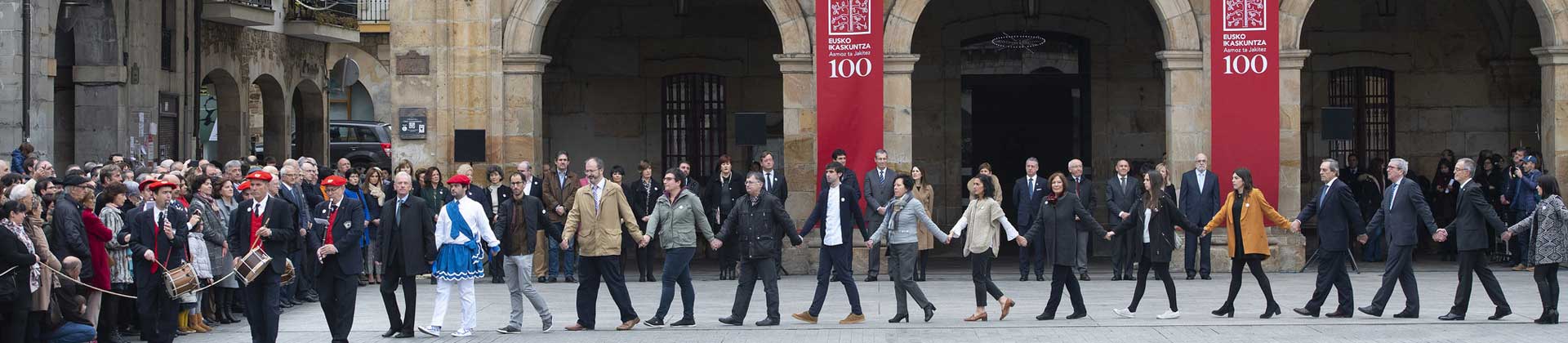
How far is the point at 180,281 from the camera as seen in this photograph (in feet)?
43.1

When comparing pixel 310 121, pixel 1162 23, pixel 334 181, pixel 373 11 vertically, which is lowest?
pixel 334 181

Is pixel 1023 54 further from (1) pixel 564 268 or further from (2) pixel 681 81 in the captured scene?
(1) pixel 564 268

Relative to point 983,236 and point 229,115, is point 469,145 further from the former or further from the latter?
point 229,115

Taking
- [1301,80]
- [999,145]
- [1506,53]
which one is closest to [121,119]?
[999,145]

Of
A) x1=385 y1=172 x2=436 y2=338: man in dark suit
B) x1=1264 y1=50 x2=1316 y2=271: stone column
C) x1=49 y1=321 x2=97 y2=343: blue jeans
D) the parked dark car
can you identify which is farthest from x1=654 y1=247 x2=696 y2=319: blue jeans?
the parked dark car

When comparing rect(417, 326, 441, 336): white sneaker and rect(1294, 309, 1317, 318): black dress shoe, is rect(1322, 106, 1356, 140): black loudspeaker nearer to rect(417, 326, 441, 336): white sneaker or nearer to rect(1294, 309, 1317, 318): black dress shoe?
rect(1294, 309, 1317, 318): black dress shoe

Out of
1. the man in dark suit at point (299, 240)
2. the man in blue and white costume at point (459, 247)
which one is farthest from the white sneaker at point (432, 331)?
the man in dark suit at point (299, 240)

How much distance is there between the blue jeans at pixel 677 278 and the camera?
1425 centimetres

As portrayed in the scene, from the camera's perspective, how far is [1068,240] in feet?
46.2

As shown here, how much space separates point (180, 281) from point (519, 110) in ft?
23.9

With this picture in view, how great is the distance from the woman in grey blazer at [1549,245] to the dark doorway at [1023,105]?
10885 millimetres

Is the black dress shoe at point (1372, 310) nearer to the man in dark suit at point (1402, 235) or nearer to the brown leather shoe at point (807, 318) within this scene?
the man in dark suit at point (1402, 235)

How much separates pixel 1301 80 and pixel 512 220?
14057 mm

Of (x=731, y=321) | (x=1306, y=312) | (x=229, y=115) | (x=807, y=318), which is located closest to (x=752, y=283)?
(x=731, y=321)
